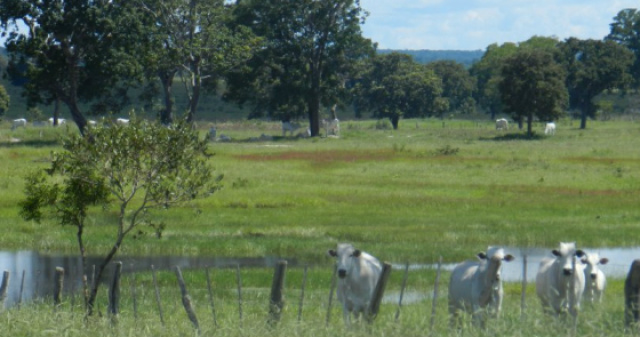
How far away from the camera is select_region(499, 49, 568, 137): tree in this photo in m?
96.7

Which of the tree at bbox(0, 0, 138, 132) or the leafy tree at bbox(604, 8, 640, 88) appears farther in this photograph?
the leafy tree at bbox(604, 8, 640, 88)

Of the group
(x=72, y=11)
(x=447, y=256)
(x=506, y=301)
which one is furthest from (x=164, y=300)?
(x=72, y=11)

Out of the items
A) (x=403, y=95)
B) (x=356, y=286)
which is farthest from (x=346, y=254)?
(x=403, y=95)

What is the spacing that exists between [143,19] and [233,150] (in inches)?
602

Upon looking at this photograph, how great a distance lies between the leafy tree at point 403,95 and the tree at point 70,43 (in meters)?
57.7

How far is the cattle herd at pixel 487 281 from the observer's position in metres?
18.3

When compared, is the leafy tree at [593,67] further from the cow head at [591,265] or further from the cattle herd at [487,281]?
the cattle herd at [487,281]

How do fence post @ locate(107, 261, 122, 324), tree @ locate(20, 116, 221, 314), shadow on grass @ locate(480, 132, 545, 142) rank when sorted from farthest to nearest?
1. shadow on grass @ locate(480, 132, 545, 142)
2. tree @ locate(20, 116, 221, 314)
3. fence post @ locate(107, 261, 122, 324)

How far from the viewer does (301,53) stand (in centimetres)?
9688

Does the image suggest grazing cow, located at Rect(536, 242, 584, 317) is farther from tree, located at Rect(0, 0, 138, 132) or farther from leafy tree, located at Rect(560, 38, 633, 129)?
leafy tree, located at Rect(560, 38, 633, 129)

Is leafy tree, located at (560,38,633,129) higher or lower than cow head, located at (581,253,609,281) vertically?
higher

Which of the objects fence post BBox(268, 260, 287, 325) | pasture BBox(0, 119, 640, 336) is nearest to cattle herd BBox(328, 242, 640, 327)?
pasture BBox(0, 119, 640, 336)

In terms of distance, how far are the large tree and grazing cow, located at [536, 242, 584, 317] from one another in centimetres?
7513

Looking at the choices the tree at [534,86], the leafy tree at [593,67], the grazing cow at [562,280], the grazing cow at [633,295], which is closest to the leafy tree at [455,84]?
the leafy tree at [593,67]
